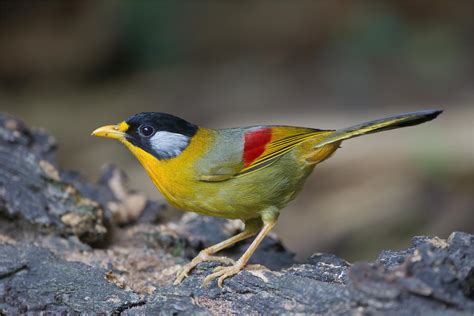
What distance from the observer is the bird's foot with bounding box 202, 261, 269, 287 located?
3602mm

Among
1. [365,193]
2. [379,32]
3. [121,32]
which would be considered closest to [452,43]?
[379,32]

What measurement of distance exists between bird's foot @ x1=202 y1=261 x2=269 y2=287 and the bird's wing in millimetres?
556

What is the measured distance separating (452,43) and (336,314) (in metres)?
8.41

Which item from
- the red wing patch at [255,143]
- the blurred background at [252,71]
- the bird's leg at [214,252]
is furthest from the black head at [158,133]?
the blurred background at [252,71]

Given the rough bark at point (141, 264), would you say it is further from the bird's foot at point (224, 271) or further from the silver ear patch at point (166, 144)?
the silver ear patch at point (166, 144)

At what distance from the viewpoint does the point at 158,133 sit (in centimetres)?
413

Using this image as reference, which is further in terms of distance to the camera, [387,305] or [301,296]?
[301,296]

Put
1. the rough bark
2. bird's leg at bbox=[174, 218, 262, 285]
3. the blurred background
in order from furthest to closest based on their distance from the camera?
the blurred background
bird's leg at bbox=[174, 218, 262, 285]
the rough bark

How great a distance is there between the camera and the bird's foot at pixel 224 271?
11.8 feet

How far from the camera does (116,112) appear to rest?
10609 mm

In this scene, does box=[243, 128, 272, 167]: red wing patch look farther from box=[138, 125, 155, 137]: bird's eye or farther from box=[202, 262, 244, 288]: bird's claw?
box=[202, 262, 244, 288]: bird's claw

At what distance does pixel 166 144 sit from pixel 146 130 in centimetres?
14

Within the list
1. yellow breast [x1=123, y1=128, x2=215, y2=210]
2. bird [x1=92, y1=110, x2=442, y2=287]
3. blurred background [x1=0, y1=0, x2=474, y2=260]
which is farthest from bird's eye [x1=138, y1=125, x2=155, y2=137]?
blurred background [x1=0, y1=0, x2=474, y2=260]

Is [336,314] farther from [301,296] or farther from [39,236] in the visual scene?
[39,236]
